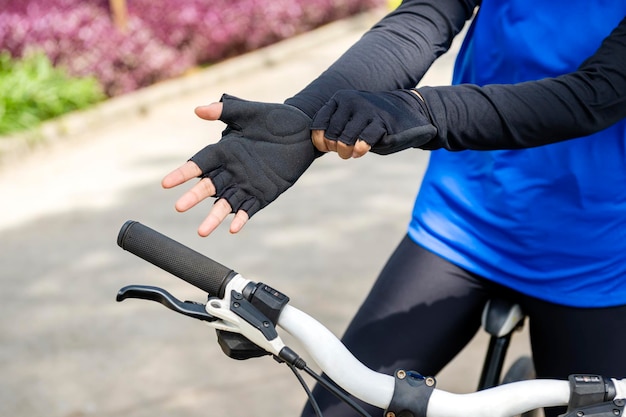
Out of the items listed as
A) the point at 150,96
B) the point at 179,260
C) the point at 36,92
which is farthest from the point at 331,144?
the point at 150,96

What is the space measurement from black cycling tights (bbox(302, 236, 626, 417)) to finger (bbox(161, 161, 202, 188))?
1.97ft

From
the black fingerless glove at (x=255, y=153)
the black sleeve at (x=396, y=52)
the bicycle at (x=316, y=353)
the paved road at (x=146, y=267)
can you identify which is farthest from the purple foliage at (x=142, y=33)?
the bicycle at (x=316, y=353)

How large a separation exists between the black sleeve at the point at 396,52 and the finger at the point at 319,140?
100 millimetres

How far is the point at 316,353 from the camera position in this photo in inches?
51.3

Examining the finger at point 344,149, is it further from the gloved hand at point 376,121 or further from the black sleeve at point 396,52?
the black sleeve at point 396,52

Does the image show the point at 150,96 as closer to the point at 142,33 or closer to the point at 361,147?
the point at 142,33

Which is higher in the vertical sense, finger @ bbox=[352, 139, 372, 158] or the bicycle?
finger @ bbox=[352, 139, 372, 158]

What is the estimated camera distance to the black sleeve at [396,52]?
5.15 feet

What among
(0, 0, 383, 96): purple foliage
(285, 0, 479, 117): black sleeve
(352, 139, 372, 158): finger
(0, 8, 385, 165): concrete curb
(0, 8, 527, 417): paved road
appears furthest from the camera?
(0, 0, 383, 96): purple foliage

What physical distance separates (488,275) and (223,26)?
6.81 meters

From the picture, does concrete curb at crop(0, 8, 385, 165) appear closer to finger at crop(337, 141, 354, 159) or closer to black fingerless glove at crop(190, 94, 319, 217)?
black fingerless glove at crop(190, 94, 319, 217)

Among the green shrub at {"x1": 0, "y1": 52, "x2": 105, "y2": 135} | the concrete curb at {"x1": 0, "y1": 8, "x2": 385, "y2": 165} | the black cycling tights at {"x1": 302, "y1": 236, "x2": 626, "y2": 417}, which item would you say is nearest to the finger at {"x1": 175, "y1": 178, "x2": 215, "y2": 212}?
the black cycling tights at {"x1": 302, "y1": 236, "x2": 626, "y2": 417}

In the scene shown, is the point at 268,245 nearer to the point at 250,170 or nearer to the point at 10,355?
the point at 10,355

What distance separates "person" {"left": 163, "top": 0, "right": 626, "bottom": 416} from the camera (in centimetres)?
138
